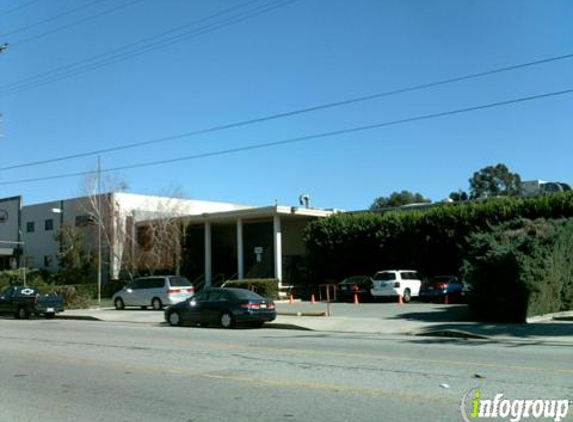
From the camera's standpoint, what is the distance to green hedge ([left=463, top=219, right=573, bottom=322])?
70.9 ft

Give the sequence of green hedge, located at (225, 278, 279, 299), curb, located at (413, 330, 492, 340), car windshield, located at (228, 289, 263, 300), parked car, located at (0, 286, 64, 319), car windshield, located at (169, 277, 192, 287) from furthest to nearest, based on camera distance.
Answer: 1. green hedge, located at (225, 278, 279, 299)
2. car windshield, located at (169, 277, 192, 287)
3. parked car, located at (0, 286, 64, 319)
4. car windshield, located at (228, 289, 263, 300)
5. curb, located at (413, 330, 492, 340)

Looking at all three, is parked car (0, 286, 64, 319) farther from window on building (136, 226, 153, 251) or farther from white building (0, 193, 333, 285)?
window on building (136, 226, 153, 251)

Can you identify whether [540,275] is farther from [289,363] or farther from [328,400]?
[328,400]

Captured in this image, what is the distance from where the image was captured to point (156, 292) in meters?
33.3

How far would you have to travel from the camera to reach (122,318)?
95.1ft

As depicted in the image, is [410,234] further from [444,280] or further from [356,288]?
[444,280]

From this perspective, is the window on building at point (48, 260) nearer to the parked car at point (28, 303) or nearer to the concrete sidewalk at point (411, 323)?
the parked car at point (28, 303)

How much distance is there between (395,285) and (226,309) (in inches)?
539

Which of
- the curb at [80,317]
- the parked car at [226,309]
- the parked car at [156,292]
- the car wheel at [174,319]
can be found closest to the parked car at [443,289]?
the parked car at [156,292]

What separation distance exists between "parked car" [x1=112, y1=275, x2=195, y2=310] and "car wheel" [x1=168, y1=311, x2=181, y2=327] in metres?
7.98

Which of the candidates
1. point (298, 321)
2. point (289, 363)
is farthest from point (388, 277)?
point (289, 363)

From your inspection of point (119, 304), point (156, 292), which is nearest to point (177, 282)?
point (156, 292)

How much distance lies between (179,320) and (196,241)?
85.6 ft

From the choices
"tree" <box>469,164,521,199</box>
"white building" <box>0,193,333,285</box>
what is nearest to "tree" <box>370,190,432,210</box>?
"tree" <box>469,164,521,199</box>
